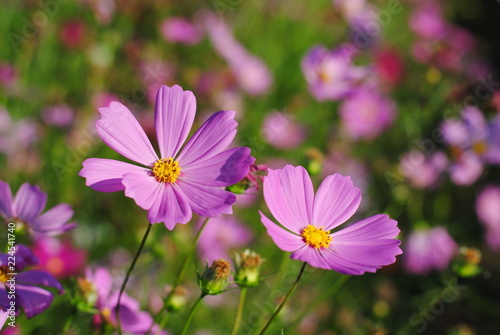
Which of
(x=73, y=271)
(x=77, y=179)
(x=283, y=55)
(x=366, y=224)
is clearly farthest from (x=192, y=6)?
(x=366, y=224)

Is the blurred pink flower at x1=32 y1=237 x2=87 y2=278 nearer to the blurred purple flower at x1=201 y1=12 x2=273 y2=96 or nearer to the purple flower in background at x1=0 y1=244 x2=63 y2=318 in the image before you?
the purple flower in background at x1=0 y1=244 x2=63 y2=318

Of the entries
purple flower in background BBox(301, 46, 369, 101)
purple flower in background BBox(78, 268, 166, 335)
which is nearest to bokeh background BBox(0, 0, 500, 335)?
purple flower in background BBox(301, 46, 369, 101)

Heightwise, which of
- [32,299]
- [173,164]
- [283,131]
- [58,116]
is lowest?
[32,299]

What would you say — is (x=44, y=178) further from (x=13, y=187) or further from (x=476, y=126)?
(x=476, y=126)

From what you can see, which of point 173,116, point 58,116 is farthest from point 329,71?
point 173,116

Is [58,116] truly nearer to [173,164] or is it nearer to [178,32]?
[178,32]

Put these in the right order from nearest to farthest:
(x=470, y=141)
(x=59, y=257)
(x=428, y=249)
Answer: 1. (x=59, y=257)
2. (x=470, y=141)
3. (x=428, y=249)

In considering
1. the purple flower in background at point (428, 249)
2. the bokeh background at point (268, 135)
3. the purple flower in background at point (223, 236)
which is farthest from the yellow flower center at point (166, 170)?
the purple flower in background at point (428, 249)
